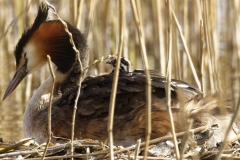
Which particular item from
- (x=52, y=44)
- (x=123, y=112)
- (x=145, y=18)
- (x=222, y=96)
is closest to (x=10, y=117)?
(x=52, y=44)

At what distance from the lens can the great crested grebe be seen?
5051 mm

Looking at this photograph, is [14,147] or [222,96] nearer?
[14,147]

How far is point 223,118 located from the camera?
16.5ft

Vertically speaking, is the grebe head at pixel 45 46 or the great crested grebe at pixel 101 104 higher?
the grebe head at pixel 45 46

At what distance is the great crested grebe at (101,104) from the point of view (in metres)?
5.05

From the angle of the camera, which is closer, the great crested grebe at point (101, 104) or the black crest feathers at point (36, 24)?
the great crested grebe at point (101, 104)

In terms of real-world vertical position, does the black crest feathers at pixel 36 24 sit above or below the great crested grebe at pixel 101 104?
above

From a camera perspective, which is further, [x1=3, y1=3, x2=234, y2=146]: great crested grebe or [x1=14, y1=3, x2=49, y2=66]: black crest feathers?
[x1=14, y1=3, x2=49, y2=66]: black crest feathers

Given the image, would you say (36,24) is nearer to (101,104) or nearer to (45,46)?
(45,46)

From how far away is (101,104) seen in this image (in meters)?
5.16

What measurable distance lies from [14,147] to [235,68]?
5154 mm

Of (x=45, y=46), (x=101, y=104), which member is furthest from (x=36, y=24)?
(x=101, y=104)

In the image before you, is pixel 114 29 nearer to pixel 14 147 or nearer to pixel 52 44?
pixel 52 44

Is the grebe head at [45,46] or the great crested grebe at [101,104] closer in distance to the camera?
the great crested grebe at [101,104]
